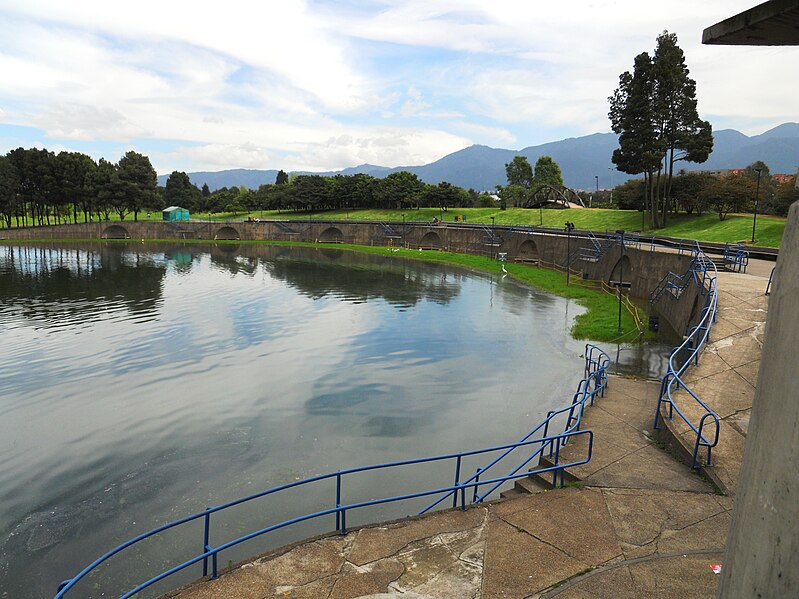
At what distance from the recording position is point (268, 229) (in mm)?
106438

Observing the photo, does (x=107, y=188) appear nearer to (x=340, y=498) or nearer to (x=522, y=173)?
(x=340, y=498)

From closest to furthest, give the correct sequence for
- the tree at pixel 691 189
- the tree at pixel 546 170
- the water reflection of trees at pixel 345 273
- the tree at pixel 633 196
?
the water reflection of trees at pixel 345 273 < the tree at pixel 691 189 < the tree at pixel 633 196 < the tree at pixel 546 170

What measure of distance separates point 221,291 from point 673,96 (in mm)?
49521

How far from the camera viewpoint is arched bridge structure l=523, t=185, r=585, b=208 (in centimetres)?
9762

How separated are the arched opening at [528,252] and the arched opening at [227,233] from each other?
214 ft

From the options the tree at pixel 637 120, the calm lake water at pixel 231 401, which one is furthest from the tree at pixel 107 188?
the tree at pixel 637 120

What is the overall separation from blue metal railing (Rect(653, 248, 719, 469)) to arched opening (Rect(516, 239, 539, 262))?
1306 inches

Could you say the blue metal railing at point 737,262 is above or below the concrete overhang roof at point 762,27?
below

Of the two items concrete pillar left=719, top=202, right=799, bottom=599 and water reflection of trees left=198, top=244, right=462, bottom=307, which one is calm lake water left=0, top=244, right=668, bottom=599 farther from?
concrete pillar left=719, top=202, right=799, bottom=599

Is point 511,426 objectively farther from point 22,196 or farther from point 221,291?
point 22,196

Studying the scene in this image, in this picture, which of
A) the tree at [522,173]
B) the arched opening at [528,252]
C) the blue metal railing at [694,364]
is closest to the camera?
the blue metal railing at [694,364]

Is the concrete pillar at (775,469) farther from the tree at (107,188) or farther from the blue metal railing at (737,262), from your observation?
the tree at (107,188)

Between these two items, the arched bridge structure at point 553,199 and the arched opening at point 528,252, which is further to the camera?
the arched bridge structure at point 553,199

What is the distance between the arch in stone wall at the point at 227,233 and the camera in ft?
363
